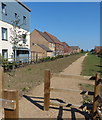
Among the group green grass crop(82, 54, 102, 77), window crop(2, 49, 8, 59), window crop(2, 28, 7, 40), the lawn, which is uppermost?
window crop(2, 28, 7, 40)

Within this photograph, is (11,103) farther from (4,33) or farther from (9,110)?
(4,33)

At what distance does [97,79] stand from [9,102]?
238cm

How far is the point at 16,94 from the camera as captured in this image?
1.28 metres

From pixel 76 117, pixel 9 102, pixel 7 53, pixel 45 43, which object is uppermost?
pixel 45 43

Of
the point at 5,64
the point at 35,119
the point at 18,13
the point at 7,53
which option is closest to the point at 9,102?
the point at 35,119

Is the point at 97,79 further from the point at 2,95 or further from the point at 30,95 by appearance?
the point at 30,95

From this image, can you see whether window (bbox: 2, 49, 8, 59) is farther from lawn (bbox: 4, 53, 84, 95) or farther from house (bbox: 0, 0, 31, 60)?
lawn (bbox: 4, 53, 84, 95)

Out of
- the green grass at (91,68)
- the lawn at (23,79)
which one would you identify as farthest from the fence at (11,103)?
the green grass at (91,68)

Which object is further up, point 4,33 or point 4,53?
point 4,33

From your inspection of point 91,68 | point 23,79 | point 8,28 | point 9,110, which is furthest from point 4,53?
point 9,110

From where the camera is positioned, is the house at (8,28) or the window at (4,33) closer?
the house at (8,28)

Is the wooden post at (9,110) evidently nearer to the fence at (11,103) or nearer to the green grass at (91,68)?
the fence at (11,103)

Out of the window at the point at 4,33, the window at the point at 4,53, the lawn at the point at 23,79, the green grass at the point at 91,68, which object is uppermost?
the window at the point at 4,33

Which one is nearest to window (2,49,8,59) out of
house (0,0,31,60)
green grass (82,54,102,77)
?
house (0,0,31,60)
